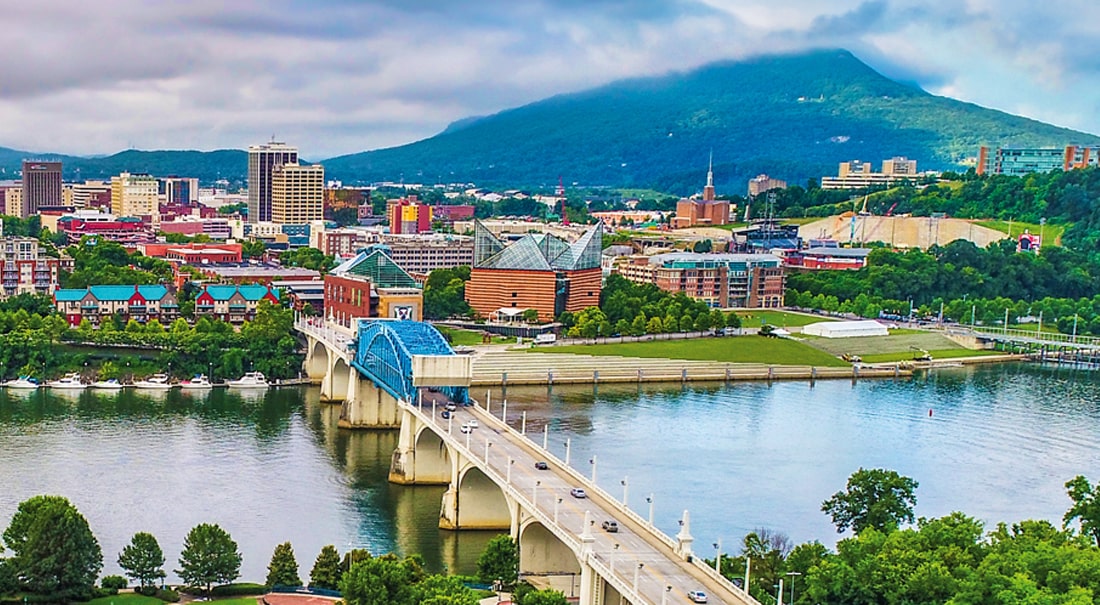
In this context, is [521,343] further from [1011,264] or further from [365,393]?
[1011,264]

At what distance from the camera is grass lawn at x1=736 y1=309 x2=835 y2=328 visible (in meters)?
58.9

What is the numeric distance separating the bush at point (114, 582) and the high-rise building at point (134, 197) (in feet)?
267

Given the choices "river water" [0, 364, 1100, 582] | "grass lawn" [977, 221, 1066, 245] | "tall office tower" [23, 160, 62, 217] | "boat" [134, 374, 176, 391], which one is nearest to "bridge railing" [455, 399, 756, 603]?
"river water" [0, 364, 1100, 582]

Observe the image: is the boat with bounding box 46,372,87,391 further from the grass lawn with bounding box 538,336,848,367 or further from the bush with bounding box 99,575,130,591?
the bush with bounding box 99,575,130,591

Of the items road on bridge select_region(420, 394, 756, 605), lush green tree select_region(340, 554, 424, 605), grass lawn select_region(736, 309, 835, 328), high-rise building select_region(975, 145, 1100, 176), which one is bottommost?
lush green tree select_region(340, 554, 424, 605)

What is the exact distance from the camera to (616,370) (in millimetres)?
47625

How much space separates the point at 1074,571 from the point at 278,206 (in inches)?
3334

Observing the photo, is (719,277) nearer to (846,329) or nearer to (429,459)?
(846,329)

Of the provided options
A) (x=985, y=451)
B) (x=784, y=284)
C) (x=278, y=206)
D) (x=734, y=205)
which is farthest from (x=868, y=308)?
(x=278, y=206)

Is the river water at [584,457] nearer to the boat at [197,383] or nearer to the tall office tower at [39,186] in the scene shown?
the boat at [197,383]

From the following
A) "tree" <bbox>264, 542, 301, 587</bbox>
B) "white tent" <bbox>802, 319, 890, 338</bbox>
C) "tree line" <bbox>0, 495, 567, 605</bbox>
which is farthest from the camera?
"white tent" <bbox>802, 319, 890, 338</bbox>

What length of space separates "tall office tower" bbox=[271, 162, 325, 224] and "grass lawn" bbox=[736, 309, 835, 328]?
4288 cm

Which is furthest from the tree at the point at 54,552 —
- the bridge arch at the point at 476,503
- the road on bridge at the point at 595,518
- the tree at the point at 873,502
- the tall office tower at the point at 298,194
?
the tall office tower at the point at 298,194

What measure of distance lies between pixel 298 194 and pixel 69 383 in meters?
58.3
